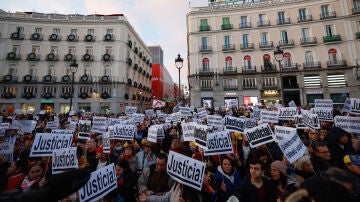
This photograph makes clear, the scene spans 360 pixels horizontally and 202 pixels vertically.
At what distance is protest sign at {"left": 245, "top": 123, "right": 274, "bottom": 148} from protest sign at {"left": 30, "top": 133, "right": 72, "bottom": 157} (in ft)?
15.8

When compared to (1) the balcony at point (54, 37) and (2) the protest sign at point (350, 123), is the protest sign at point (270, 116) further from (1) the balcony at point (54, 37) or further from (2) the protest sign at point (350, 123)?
(1) the balcony at point (54, 37)

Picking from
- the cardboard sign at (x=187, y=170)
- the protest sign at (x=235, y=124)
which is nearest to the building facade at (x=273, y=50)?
the protest sign at (x=235, y=124)

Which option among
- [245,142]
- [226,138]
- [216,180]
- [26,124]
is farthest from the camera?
[26,124]

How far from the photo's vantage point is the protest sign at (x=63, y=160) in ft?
13.1

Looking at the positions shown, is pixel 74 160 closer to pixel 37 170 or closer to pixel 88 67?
pixel 37 170

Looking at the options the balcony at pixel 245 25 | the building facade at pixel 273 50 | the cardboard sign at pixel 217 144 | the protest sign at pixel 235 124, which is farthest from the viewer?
the balcony at pixel 245 25

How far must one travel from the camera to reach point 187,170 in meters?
3.22

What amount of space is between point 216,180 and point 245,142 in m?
2.44

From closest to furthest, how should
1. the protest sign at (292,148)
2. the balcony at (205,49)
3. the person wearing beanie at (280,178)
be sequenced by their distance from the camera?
1. the person wearing beanie at (280,178)
2. the protest sign at (292,148)
3. the balcony at (205,49)

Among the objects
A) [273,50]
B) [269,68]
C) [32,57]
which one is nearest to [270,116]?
[269,68]

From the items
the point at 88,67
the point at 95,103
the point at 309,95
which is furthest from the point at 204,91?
the point at 88,67

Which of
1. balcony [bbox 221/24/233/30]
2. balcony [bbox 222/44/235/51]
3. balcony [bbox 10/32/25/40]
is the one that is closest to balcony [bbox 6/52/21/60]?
balcony [bbox 10/32/25/40]

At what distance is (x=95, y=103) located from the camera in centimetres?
3553

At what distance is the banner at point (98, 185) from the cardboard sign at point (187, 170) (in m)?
1.05
